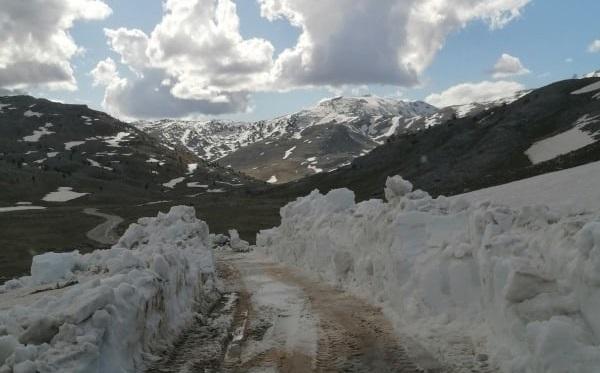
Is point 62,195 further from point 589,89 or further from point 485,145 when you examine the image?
point 589,89

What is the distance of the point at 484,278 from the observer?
1244 cm

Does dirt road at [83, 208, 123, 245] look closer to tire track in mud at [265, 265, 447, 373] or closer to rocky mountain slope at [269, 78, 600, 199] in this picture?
rocky mountain slope at [269, 78, 600, 199]

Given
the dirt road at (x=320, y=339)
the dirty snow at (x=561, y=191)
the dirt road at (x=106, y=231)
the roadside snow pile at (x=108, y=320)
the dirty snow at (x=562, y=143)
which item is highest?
the dirty snow at (x=562, y=143)

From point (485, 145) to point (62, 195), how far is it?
120687mm

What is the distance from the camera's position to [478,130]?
11388cm

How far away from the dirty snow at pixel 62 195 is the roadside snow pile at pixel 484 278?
144m

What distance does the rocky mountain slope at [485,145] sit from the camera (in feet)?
275

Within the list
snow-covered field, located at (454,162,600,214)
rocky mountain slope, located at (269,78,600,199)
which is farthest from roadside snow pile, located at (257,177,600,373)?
rocky mountain slope, located at (269,78,600,199)

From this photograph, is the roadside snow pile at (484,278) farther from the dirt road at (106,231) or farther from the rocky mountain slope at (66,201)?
the dirt road at (106,231)

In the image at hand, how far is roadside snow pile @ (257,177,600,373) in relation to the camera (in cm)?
892

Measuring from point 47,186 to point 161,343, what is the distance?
565 feet

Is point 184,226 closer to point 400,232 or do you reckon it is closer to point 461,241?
point 400,232

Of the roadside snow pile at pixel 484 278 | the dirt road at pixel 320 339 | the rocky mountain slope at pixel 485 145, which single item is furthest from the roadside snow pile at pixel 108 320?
the rocky mountain slope at pixel 485 145

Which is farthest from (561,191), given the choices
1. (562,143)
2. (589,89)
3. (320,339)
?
(589,89)
